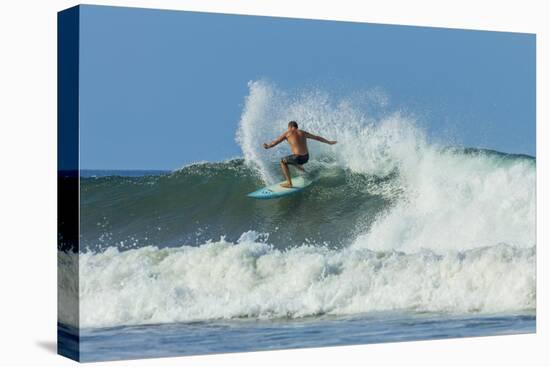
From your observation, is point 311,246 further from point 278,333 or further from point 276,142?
point 276,142

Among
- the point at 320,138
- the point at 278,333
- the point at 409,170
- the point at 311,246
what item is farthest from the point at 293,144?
the point at 278,333

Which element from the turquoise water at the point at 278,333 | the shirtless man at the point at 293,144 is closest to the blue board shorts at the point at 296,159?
the shirtless man at the point at 293,144

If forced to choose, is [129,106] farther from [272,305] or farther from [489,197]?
[489,197]

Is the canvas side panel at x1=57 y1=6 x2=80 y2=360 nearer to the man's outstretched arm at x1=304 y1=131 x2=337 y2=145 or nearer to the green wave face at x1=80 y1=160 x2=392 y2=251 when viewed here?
the green wave face at x1=80 y1=160 x2=392 y2=251

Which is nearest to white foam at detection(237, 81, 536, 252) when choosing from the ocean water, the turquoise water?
the ocean water

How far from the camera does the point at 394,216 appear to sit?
45.9 ft

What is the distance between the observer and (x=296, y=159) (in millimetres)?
13586

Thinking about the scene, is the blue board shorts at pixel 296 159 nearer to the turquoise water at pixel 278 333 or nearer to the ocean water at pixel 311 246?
the ocean water at pixel 311 246

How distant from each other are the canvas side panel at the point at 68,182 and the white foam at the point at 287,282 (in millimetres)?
198

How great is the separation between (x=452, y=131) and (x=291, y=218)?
7.55 feet

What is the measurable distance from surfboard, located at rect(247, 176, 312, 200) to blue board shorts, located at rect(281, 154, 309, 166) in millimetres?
167

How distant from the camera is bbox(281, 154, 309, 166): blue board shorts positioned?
13.6 metres

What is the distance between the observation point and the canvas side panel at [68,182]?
1230cm

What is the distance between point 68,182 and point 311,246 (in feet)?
9.02
